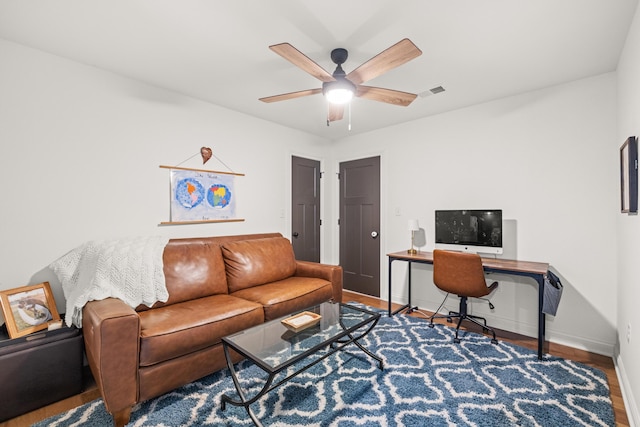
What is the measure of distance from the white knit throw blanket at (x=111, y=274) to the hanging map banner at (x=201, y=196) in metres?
0.68

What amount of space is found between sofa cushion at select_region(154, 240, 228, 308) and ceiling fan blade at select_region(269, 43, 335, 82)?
187cm

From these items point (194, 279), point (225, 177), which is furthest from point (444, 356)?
point (225, 177)

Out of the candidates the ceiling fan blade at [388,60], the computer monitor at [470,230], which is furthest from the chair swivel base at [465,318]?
the ceiling fan blade at [388,60]

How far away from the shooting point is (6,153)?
2.08 m

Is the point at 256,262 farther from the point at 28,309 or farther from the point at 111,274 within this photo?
the point at 28,309

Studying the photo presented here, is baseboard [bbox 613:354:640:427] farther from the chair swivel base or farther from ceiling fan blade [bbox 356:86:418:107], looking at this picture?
ceiling fan blade [bbox 356:86:418:107]

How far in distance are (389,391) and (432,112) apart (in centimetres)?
300

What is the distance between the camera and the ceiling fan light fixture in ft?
6.81

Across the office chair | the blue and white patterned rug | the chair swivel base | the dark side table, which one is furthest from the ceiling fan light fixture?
the dark side table

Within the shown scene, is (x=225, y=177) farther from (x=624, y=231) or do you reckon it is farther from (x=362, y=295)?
(x=624, y=231)

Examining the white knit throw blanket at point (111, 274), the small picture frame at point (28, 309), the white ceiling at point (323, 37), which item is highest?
the white ceiling at point (323, 37)

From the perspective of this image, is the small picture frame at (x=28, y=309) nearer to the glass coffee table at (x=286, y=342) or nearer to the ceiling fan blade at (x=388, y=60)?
the glass coffee table at (x=286, y=342)

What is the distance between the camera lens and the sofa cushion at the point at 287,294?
2.51 metres

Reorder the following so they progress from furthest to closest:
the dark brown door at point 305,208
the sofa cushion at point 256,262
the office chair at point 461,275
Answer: the dark brown door at point 305,208
the sofa cushion at point 256,262
the office chair at point 461,275
